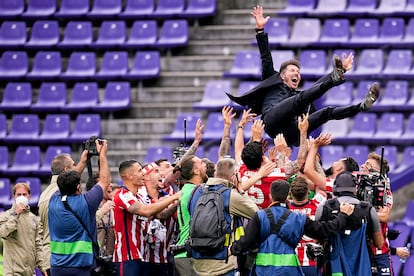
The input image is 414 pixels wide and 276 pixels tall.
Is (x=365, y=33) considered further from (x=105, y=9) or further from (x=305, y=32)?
(x=105, y=9)

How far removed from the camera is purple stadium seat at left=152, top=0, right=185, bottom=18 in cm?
2144

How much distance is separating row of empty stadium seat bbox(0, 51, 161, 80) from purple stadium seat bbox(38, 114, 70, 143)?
3.13ft

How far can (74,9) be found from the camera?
22.2 meters

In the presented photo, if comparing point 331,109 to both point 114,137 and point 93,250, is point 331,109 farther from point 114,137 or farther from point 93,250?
point 114,137

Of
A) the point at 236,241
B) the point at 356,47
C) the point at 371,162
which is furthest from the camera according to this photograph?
the point at 356,47

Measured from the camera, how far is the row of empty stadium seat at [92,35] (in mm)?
21172

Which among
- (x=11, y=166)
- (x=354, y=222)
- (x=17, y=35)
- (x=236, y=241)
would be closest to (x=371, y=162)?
(x=354, y=222)

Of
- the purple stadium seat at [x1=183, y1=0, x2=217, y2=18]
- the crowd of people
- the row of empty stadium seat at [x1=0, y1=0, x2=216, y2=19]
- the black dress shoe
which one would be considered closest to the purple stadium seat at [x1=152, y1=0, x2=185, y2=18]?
the row of empty stadium seat at [x1=0, y1=0, x2=216, y2=19]

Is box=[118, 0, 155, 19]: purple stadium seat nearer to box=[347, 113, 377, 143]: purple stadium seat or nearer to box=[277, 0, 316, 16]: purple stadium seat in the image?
box=[277, 0, 316, 16]: purple stadium seat

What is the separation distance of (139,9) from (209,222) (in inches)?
449

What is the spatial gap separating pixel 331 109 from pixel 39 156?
9000 millimetres

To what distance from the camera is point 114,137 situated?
66.7ft

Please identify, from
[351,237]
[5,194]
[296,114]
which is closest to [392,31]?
[5,194]

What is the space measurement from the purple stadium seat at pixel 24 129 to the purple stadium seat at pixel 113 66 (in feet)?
4.44
